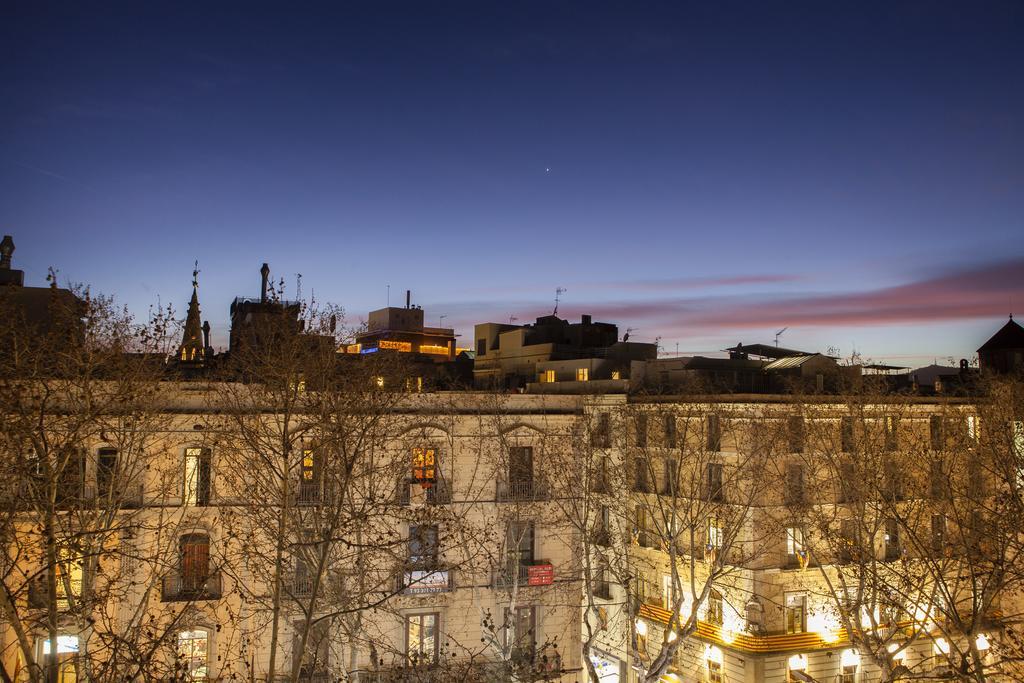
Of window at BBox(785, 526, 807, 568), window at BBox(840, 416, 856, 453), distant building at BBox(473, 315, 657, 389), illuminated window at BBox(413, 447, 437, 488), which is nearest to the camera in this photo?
illuminated window at BBox(413, 447, 437, 488)

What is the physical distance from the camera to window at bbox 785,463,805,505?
30.5 meters

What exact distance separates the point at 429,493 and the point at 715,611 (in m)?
13.0

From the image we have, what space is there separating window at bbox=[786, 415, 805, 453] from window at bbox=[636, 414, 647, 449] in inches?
220

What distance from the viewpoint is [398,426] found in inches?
1081

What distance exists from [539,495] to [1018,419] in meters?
16.9

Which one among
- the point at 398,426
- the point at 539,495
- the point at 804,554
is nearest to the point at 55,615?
the point at 398,426

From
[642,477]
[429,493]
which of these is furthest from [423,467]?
[642,477]

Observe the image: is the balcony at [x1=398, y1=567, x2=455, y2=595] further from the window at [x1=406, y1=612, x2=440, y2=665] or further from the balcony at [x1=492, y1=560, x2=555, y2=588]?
the balcony at [x1=492, y1=560, x2=555, y2=588]

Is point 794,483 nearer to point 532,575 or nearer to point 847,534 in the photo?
point 847,534

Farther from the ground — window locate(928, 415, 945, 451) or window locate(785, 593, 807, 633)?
window locate(928, 415, 945, 451)

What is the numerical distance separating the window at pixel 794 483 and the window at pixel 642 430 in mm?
5654

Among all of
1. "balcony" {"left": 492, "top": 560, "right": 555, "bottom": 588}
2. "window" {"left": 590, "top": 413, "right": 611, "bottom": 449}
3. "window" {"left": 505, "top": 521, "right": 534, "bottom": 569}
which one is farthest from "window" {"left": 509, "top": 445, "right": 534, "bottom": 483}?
"window" {"left": 590, "top": 413, "right": 611, "bottom": 449}

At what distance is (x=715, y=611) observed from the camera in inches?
1273

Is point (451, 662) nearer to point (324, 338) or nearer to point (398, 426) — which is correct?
point (398, 426)
